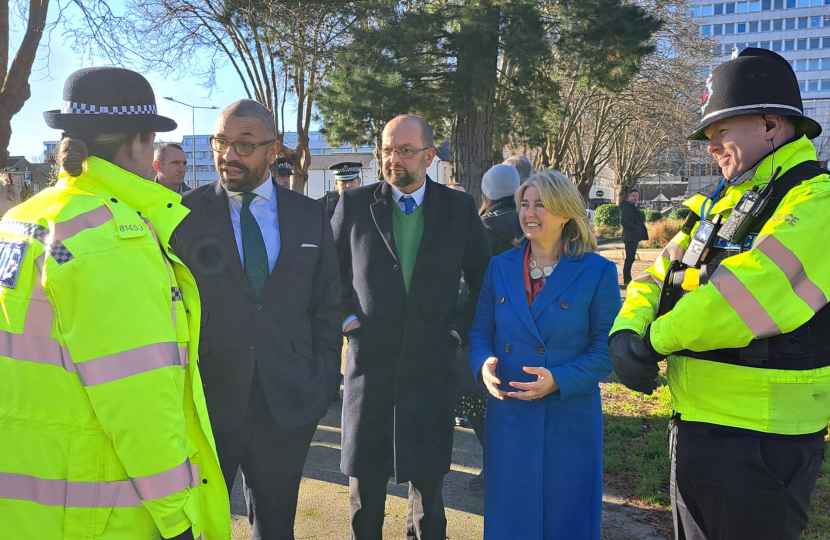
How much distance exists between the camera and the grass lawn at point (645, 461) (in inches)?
155

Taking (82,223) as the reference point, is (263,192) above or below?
above

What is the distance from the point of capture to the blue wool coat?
2734 millimetres

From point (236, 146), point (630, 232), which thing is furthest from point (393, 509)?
point (630, 232)

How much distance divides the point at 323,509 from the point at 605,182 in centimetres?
8197

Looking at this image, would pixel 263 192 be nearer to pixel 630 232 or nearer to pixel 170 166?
pixel 170 166

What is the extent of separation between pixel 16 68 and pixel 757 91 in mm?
9873

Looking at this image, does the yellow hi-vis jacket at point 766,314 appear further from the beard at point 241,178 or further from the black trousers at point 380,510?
the beard at point 241,178

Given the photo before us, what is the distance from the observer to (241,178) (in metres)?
2.82

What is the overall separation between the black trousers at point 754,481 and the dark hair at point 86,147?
2074 millimetres

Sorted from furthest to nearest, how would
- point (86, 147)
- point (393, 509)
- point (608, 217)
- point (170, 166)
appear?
point (608, 217) < point (170, 166) < point (393, 509) < point (86, 147)

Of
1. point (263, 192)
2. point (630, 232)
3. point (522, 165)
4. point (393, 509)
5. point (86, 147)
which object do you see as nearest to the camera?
point (86, 147)

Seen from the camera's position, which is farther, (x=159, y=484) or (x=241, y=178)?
(x=241, y=178)

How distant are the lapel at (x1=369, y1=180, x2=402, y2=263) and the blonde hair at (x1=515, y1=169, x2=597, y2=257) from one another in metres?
0.69

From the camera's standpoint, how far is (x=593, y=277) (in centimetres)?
285
